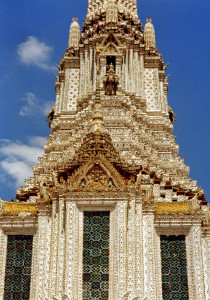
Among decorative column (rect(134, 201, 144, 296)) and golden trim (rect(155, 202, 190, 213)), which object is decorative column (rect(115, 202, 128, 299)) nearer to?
decorative column (rect(134, 201, 144, 296))

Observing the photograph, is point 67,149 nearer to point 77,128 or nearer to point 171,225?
point 77,128

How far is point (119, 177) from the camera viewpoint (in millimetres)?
34750

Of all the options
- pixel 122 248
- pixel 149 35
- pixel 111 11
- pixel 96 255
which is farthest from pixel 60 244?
pixel 149 35

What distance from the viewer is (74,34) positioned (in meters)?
63.9

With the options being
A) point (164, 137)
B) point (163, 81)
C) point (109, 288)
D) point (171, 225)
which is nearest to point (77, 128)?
point (164, 137)

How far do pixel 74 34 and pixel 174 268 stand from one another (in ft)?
112

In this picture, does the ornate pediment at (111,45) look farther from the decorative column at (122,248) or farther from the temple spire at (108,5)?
the decorative column at (122,248)

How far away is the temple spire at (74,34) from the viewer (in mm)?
62694

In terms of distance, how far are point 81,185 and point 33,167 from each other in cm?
1435

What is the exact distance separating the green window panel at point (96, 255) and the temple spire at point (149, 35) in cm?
3113

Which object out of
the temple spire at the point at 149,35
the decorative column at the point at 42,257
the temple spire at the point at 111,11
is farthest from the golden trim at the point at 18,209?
the temple spire at the point at 149,35

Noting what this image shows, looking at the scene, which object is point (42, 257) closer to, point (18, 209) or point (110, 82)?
point (18, 209)

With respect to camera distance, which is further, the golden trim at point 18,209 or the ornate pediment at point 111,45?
the ornate pediment at point 111,45

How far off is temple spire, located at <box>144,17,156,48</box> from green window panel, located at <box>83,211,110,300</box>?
3113cm
